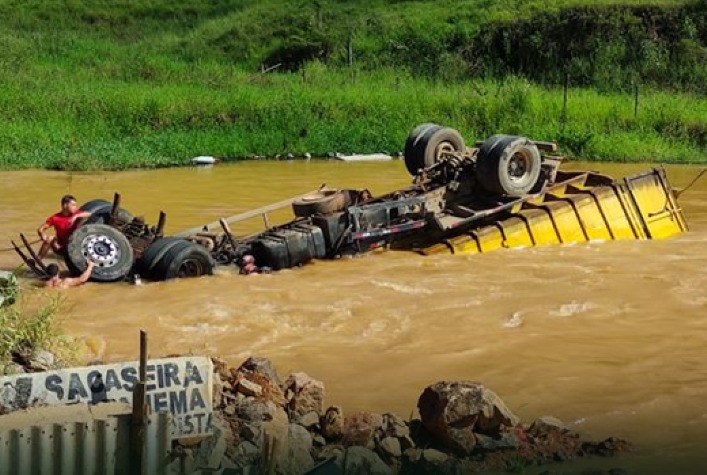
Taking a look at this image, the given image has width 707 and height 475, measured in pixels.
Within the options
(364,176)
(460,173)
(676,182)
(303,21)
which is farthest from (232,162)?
(303,21)

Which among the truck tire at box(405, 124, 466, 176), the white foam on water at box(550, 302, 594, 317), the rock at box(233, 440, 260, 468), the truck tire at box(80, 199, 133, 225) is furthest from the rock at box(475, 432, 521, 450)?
the truck tire at box(405, 124, 466, 176)

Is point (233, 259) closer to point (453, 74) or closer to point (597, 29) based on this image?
point (453, 74)

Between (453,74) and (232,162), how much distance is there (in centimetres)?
1162

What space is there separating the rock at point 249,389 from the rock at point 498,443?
161 centimetres

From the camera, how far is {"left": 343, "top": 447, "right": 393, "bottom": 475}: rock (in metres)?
6.06

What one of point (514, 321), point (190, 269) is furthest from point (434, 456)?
point (190, 269)

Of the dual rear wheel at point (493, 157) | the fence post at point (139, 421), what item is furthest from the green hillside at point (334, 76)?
the fence post at point (139, 421)

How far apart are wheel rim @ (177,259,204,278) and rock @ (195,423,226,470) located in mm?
5750

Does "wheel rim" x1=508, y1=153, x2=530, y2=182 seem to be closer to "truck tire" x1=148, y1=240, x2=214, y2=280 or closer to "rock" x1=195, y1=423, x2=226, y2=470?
"truck tire" x1=148, y1=240, x2=214, y2=280

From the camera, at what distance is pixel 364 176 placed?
22.0 meters

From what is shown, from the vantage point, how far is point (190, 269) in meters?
12.0

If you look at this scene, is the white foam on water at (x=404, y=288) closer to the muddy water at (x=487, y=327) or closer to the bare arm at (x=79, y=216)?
the muddy water at (x=487, y=327)

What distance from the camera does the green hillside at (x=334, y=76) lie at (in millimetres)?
26312

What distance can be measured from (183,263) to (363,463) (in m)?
6.16
